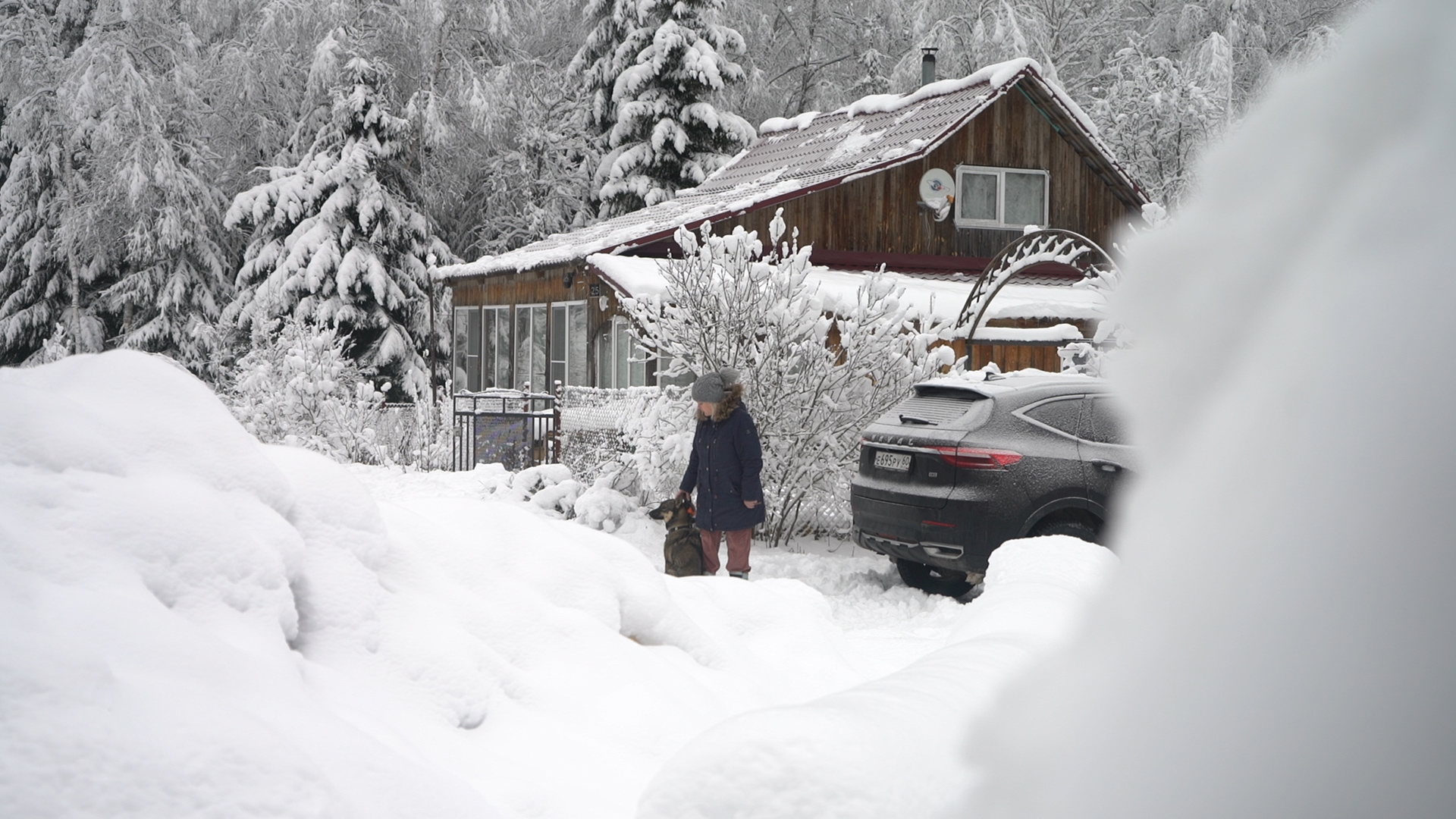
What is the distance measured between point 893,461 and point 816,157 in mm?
12777

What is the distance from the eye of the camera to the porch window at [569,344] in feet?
61.2

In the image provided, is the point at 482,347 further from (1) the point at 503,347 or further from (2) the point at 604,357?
(2) the point at 604,357

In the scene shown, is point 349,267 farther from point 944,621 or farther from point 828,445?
point 944,621

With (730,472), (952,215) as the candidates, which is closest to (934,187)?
(952,215)

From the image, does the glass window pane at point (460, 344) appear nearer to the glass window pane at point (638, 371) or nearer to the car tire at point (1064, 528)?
the glass window pane at point (638, 371)

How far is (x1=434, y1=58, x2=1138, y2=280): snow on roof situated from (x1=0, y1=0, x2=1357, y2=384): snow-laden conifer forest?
323 cm

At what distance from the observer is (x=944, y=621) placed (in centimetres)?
705

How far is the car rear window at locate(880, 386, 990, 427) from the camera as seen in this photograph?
8.17m

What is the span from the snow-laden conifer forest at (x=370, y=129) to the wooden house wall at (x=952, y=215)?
4.49 meters

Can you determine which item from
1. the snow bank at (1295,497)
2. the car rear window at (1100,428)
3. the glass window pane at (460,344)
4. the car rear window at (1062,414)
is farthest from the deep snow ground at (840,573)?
the glass window pane at (460,344)

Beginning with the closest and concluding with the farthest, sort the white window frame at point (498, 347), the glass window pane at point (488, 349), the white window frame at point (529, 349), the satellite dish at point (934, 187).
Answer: the satellite dish at point (934, 187) → the white window frame at point (529, 349) → the white window frame at point (498, 347) → the glass window pane at point (488, 349)

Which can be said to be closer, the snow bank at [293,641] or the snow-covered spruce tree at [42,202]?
the snow bank at [293,641]

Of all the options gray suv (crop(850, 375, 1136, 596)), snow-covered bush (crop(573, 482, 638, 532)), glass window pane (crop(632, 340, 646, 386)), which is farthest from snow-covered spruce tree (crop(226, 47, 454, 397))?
gray suv (crop(850, 375, 1136, 596))

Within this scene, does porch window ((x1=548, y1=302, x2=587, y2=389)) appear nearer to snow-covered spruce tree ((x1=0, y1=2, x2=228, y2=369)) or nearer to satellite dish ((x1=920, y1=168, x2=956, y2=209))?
satellite dish ((x1=920, y1=168, x2=956, y2=209))
